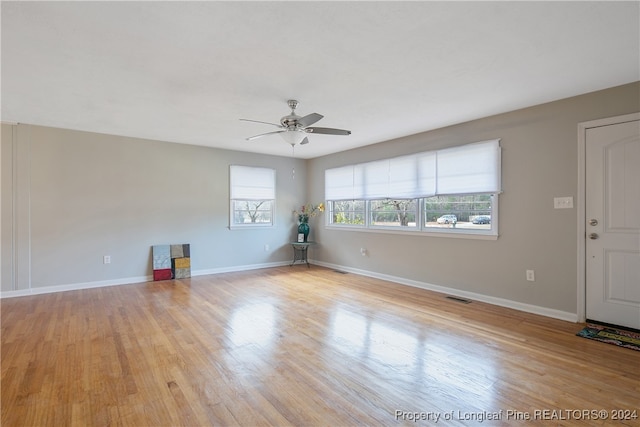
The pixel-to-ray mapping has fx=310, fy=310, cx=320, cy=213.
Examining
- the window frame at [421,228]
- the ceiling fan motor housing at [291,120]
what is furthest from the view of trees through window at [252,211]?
the ceiling fan motor housing at [291,120]

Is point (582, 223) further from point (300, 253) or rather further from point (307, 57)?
point (300, 253)

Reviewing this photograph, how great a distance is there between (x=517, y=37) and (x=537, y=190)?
6.86 feet

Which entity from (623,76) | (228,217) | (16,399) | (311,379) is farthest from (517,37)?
(228,217)

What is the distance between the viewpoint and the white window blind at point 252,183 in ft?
20.6

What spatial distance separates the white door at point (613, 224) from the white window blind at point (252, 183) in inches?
205

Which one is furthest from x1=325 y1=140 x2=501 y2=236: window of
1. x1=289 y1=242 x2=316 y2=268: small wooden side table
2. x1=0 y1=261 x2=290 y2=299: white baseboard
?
x1=0 y1=261 x2=290 y2=299: white baseboard

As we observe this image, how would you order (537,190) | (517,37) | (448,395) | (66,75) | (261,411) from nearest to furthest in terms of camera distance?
(261,411) < (448,395) < (517,37) < (66,75) < (537,190)

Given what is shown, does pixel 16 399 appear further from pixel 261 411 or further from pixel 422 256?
pixel 422 256

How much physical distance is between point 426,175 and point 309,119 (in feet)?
8.19

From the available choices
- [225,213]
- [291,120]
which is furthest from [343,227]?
[291,120]

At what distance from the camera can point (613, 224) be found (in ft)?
10.4

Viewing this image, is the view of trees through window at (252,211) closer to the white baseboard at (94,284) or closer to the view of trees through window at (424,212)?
the white baseboard at (94,284)

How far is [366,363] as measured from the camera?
2.49m

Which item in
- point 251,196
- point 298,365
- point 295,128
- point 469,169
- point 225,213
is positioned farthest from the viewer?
point 251,196
